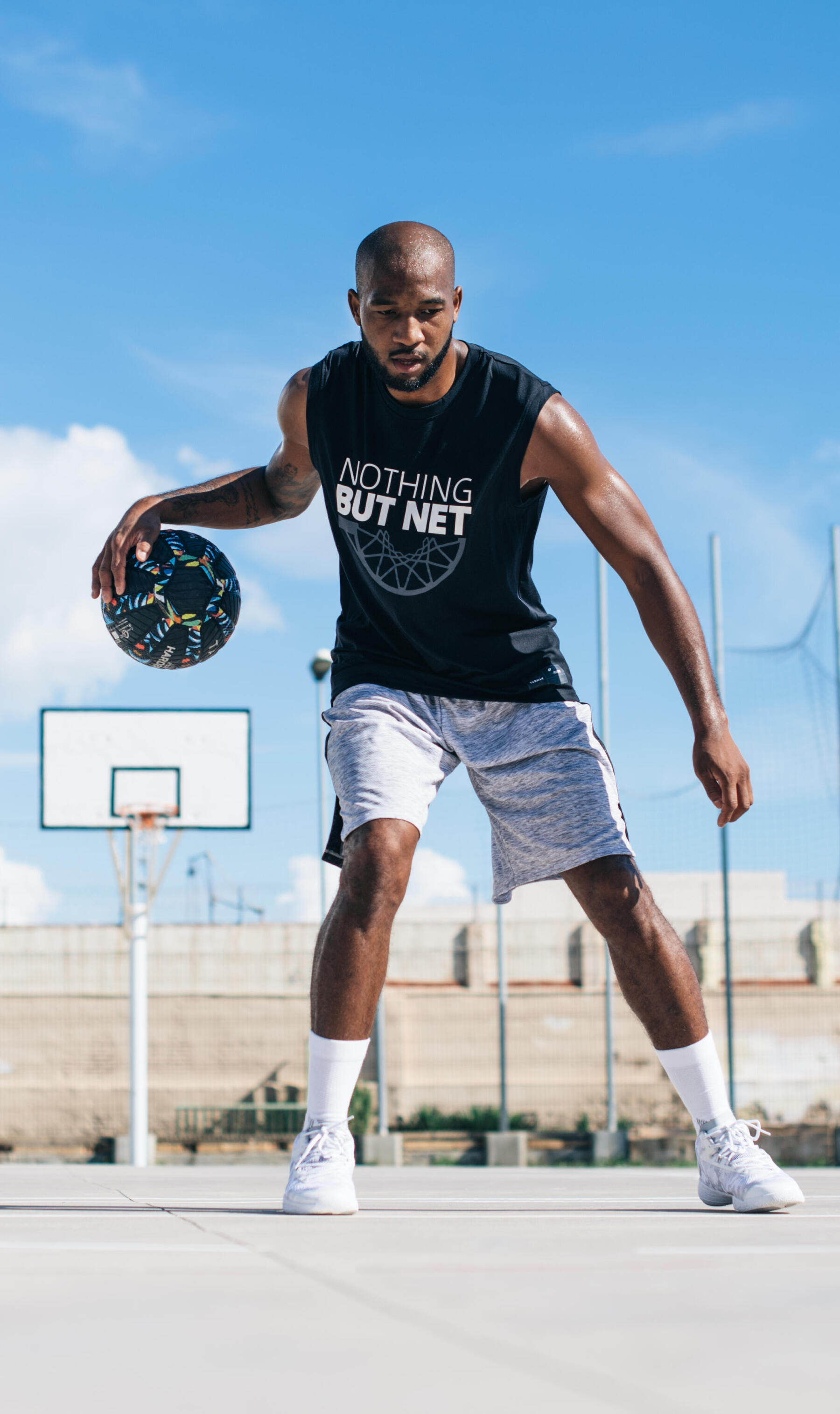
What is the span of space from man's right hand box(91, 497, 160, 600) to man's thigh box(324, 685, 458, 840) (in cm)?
59

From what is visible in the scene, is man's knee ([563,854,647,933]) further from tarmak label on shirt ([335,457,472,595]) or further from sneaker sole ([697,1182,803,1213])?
tarmak label on shirt ([335,457,472,595])

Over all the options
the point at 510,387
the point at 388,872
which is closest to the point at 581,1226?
the point at 388,872

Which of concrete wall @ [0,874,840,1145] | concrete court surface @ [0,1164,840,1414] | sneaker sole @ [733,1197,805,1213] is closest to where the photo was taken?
concrete court surface @ [0,1164,840,1414]

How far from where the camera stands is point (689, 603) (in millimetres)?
3049

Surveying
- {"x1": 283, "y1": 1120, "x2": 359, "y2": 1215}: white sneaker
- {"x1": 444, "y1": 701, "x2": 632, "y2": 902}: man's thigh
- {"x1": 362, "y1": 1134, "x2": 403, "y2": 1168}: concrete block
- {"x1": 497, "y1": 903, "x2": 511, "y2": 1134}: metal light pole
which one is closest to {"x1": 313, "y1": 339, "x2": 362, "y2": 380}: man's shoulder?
{"x1": 444, "y1": 701, "x2": 632, "y2": 902}: man's thigh

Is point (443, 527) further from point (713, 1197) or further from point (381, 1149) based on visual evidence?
point (381, 1149)

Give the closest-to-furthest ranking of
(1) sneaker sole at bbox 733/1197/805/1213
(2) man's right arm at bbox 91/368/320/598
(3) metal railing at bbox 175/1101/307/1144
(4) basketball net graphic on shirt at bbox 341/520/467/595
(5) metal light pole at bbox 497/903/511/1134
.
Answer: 1. (1) sneaker sole at bbox 733/1197/805/1213
2. (4) basketball net graphic on shirt at bbox 341/520/467/595
3. (2) man's right arm at bbox 91/368/320/598
4. (5) metal light pole at bbox 497/903/511/1134
5. (3) metal railing at bbox 175/1101/307/1144

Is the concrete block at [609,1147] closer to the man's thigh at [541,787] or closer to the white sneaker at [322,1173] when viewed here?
the man's thigh at [541,787]

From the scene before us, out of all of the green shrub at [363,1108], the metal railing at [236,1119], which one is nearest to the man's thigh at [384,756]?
the green shrub at [363,1108]

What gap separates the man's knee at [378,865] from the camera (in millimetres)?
2779

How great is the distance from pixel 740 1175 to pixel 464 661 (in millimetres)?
1129

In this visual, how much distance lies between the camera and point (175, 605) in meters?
3.43

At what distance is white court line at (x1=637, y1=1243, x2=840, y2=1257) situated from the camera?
76.0 inches

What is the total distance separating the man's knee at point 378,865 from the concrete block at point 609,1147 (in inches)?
732
